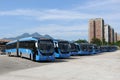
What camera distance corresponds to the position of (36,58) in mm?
31219

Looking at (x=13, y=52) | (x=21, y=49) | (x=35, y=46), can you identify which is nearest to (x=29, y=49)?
(x=35, y=46)

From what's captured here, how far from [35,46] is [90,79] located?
674 inches

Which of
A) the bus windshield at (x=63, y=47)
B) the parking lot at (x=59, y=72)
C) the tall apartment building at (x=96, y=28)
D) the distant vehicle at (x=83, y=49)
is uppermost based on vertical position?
the tall apartment building at (x=96, y=28)

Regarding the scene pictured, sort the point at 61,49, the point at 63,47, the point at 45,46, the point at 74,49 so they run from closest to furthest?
the point at 45,46 < the point at 61,49 < the point at 63,47 < the point at 74,49

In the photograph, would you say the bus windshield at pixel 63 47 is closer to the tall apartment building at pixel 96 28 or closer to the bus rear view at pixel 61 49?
the bus rear view at pixel 61 49

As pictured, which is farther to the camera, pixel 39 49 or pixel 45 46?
pixel 45 46

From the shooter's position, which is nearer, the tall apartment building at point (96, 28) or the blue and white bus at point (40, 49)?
the blue and white bus at point (40, 49)

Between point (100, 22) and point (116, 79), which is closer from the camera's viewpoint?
point (116, 79)

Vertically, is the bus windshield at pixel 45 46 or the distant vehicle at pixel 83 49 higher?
the bus windshield at pixel 45 46

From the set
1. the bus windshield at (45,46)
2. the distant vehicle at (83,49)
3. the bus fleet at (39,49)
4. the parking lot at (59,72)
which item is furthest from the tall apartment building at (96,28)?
the parking lot at (59,72)

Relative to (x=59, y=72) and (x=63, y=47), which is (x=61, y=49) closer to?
(x=63, y=47)

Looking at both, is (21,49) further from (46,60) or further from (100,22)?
(100,22)

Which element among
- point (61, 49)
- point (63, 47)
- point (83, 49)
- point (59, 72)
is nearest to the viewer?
point (59, 72)

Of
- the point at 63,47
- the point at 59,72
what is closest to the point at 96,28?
the point at 63,47
